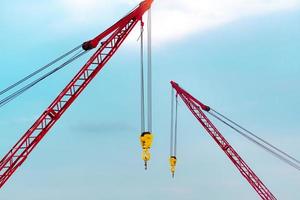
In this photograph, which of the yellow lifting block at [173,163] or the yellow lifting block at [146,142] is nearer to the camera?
the yellow lifting block at [146,142]

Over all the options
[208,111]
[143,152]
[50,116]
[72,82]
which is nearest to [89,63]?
[72,82]

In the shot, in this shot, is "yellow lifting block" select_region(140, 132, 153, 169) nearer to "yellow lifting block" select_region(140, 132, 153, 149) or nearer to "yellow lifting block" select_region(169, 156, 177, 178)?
"yellow lifting block" select_region(140, 132, 153, 149)

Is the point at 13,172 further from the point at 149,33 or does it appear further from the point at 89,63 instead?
the point at 149,33

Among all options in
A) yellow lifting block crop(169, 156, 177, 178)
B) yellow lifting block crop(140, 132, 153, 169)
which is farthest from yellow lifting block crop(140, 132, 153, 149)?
yellow lifting block crop(169, 156, 177, 178)

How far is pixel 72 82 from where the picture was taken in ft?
230

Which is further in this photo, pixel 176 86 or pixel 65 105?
pixel 176 86

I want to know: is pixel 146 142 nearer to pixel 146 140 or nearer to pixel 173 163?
pixel 146 140

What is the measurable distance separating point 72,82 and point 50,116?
4940mm

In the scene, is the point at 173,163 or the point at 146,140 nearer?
the point at 146,140

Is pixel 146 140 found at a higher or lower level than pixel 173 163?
lower

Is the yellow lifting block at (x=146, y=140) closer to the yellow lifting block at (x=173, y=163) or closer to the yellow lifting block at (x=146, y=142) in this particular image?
the yellow lifting block at (x=146, y=142)

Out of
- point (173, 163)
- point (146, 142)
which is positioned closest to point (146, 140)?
point (146, 142)

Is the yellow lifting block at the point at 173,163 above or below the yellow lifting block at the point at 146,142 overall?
above

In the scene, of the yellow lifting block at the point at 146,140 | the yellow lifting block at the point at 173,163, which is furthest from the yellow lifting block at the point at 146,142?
the yellow lifting block at the point at 173,163
